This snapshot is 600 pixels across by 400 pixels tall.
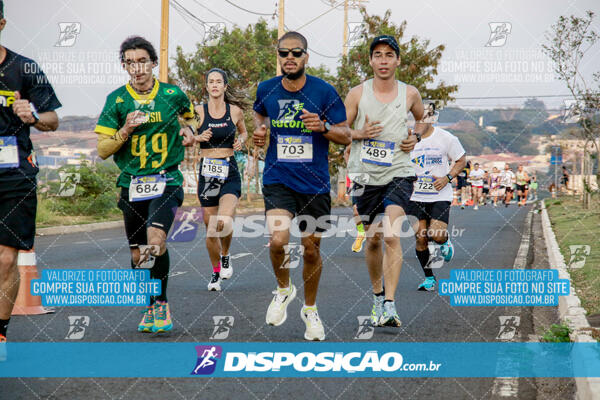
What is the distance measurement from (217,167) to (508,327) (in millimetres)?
3695

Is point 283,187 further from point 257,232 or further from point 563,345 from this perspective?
point 257,232

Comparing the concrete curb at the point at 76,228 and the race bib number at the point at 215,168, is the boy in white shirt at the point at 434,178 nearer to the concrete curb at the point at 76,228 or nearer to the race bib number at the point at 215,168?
the race bib number at the point at 215,168

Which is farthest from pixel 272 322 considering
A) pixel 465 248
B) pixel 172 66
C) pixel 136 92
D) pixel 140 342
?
pixel 172 66

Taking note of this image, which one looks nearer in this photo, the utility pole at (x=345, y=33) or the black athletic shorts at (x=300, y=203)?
the black athletic shorts at (x=300, y=203)

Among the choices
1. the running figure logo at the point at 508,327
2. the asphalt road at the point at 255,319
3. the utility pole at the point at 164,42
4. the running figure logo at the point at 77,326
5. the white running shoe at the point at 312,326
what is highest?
the utility pole at the point at 164,42

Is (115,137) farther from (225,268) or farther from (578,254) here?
(578,254)

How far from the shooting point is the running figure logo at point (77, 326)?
219 inches

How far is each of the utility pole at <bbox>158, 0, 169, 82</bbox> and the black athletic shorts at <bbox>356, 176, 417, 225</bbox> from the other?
14044 millimetres

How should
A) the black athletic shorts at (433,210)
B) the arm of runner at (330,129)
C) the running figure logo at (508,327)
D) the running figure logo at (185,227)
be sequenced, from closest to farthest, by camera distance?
the arm of runner at (330,129) < the running figure logo at (508,327) < the black athletic shorts at (433,210) < the running figure logo at (185,227)

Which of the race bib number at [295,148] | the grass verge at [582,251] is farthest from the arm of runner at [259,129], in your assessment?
the grass verge at [582,251]

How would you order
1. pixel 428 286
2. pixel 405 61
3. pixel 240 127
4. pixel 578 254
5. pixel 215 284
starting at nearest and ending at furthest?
pixel 215 284, pixel 428 286, pixel 240 127, pixel 578 254, pixel 405 61

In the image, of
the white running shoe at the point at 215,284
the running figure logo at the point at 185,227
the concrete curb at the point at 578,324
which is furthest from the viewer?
the running figure logo at the point at 185,227

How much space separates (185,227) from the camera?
18.9 metres

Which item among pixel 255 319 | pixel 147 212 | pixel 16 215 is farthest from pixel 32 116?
pixel 255 319
